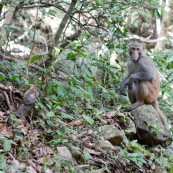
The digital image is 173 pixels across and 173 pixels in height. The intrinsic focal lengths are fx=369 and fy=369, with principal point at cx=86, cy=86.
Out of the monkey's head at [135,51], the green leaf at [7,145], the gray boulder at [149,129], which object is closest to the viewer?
the green leaf at [7,145]

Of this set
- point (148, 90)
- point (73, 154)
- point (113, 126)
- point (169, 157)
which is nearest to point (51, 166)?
point (73, 154)

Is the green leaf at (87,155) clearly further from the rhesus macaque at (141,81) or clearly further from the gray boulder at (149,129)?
the rhesus macaque at (141,81)

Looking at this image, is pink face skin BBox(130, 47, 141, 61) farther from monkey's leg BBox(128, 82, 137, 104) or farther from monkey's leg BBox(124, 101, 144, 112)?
monkey's leg BBox(124, 101, 144, 112)

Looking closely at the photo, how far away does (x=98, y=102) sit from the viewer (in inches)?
280

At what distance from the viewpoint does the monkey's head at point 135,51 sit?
7930mm

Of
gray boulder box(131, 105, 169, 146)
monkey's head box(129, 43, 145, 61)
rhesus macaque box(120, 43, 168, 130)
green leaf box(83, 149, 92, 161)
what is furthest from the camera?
monkey's head box(129, 43, 145, 61)

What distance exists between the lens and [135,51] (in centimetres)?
795

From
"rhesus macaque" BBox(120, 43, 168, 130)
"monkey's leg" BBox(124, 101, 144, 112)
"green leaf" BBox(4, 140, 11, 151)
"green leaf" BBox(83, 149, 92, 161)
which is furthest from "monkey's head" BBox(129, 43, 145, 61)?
"green leaf" BBox(4, 140, 11, 151)

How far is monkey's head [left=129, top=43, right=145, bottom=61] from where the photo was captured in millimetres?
7930

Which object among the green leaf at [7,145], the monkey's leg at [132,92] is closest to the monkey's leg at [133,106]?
the monkey's leg at [132,92]

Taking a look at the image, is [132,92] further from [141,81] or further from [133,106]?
[133,106]

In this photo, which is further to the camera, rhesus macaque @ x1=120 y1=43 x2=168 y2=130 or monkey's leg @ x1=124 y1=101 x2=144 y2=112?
rhesus macaque @ x1=120 y1=43 x2=168 y2=130

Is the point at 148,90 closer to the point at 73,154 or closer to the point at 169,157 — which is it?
the point at 169,157

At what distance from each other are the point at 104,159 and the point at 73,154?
1.86 ft
